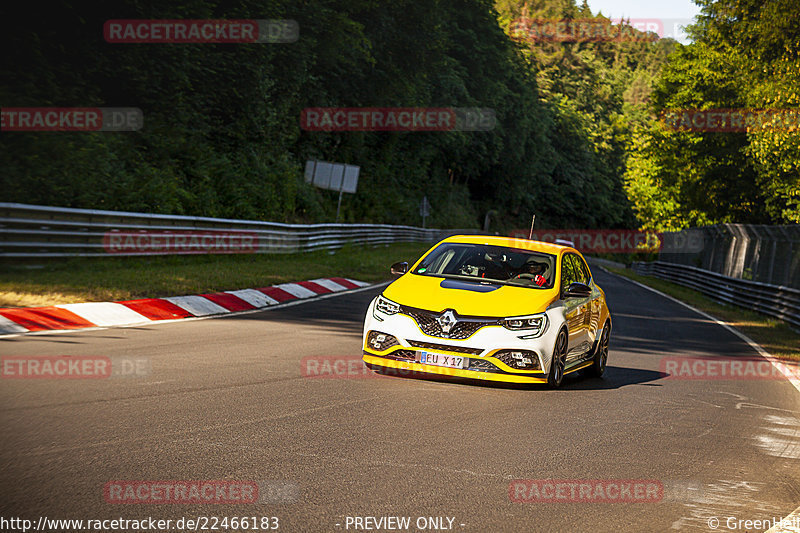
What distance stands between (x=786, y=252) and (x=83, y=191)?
17968 millimetres

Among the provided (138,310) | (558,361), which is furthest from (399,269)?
(138,310)

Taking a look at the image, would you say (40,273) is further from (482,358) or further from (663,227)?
(663,227)

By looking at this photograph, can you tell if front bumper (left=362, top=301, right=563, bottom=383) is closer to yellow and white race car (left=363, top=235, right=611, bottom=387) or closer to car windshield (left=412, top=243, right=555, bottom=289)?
yellow and white race car (left=363, top=235, right=611, bottom=387)

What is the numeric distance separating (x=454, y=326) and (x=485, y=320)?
31 centimetres

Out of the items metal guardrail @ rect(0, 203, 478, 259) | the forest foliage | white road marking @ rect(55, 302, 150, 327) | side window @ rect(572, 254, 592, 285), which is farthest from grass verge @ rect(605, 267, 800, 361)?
metal guardrail @ rect(0, 203, 478, 259)

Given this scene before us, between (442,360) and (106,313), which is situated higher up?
(442,360)

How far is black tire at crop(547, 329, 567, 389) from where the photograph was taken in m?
9.73

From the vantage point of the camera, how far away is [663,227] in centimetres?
6519

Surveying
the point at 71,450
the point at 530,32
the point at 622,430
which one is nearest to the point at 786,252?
the point at 622,430

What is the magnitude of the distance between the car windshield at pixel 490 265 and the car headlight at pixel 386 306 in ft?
3.18

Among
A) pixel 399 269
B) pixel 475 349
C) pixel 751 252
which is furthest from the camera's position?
pixel 751 252

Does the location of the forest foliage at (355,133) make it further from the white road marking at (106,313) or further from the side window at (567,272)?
the side window at (567,272)

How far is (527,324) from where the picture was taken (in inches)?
374

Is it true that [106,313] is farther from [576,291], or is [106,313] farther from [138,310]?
[576,291]
